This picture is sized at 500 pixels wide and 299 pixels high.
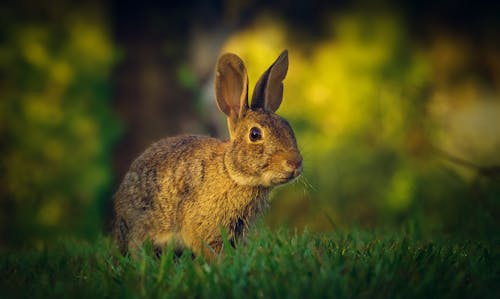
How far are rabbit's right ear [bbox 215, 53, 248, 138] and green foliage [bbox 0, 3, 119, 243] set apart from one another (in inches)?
245

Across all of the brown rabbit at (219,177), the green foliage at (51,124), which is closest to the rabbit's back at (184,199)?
the brown rabbit at (219,177)

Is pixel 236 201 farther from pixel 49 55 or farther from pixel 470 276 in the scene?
pixel 49 55

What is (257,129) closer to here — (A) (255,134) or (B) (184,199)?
(A) (255,134)

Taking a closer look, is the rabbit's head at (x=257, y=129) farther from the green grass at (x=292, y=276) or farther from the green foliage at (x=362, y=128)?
the green grass at (x=292, y=276)

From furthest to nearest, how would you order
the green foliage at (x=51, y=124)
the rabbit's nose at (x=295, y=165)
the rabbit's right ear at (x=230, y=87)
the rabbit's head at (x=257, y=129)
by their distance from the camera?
the green foliage at (x=51, y=124)
the rabbit's right ear at (x=230, y=87)
the rabbit's head at (x=257, y=129)
the rabbit's nose at (x=295, y=165)

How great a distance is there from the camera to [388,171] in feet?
36.1

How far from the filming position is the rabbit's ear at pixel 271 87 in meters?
4.45

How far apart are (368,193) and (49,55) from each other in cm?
729

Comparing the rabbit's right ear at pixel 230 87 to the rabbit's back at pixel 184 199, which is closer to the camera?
the rabbit's back at pixel 184 199

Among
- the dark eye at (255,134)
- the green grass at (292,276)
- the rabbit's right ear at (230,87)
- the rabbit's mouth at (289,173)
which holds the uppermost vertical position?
the rabbit's right ear at (230,87)

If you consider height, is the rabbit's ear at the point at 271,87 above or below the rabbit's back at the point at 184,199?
above

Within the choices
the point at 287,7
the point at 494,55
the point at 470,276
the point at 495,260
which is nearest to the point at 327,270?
the point at 470,276

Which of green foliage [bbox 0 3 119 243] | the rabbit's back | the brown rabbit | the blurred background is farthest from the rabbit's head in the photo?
green foliage [bbox 0 3 119 243]

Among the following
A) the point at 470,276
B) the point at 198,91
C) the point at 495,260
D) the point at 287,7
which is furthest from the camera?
the point at 287,7
